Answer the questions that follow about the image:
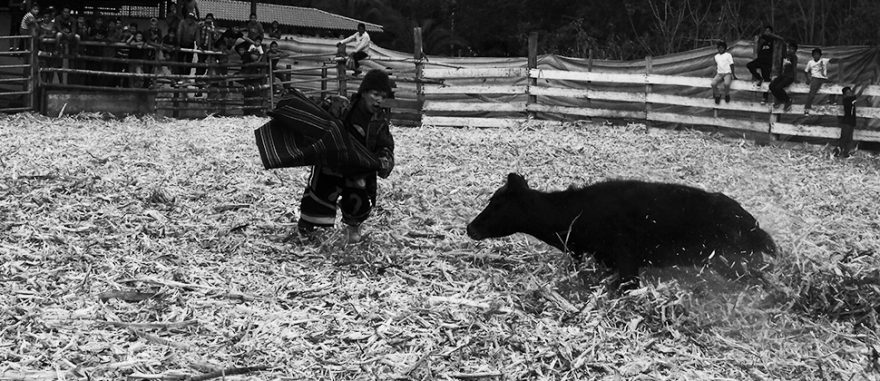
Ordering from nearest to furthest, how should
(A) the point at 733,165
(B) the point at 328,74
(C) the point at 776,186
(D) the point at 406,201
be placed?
(D) the point at 406,201, (C) the point at 776,186, (A) the point at 733,165, (B) the point at 328,74

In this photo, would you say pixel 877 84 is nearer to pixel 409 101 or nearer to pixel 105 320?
pixel 409 101

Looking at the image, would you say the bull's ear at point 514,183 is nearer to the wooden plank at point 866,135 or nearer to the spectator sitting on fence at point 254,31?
the wooden plank at point 866,135

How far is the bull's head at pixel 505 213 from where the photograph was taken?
754 cm

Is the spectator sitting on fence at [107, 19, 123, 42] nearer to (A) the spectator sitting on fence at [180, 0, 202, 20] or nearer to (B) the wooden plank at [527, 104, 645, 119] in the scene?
(A) the spectator sitting on fence at [180, 0, 202, 20]

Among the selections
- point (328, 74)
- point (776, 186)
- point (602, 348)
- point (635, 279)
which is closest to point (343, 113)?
point (635, 279)

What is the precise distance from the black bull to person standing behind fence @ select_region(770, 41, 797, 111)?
32.7 ft

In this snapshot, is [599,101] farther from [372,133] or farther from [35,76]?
[372,133]

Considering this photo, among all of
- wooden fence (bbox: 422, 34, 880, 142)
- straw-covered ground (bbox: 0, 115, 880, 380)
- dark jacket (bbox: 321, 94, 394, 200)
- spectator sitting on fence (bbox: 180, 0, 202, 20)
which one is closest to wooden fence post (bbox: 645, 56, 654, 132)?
wooden fence (bbox: 422, 34, 880, 142)

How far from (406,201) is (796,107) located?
29.7 ft

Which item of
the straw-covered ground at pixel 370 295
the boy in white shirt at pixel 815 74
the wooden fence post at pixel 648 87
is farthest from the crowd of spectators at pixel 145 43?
the boy in white shirt at pixel 815 74

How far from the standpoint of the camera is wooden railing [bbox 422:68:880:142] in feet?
54.0

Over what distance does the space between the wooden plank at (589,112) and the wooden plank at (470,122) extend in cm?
47

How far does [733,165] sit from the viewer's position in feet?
45.3

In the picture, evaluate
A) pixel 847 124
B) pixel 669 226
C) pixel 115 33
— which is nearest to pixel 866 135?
pixel 847 124
